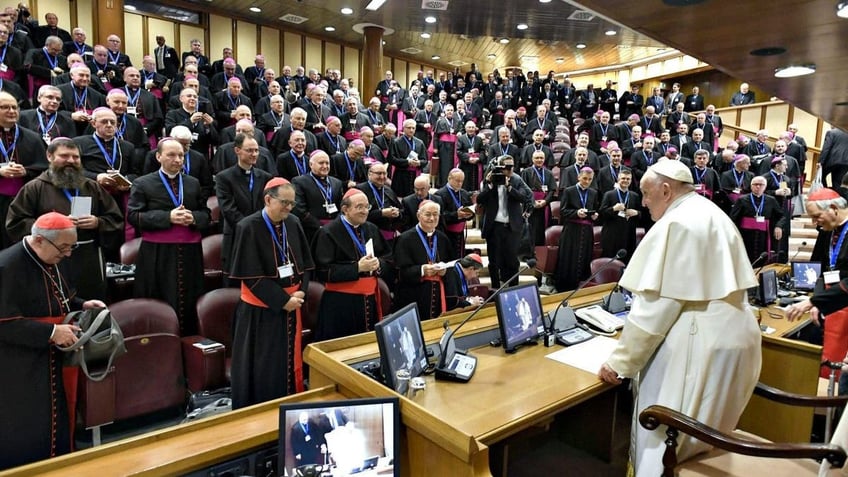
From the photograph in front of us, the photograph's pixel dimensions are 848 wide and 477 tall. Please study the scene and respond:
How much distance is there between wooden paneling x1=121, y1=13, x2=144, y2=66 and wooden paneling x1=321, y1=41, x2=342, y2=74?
5.37 m

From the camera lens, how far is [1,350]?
103 inches

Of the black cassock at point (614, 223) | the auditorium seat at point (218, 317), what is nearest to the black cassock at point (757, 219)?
the black cassock at point (614, 223)

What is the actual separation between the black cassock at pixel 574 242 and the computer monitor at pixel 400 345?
4.93 m

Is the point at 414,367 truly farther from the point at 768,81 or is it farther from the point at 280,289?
the point at 768,81

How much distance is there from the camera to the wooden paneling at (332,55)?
17.0 m

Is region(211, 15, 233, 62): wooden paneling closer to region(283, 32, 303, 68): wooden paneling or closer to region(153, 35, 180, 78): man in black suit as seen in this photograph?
region(283, 32, 303, 68): wooden paneling

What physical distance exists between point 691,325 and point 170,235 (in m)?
3.77

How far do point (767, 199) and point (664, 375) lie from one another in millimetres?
7371

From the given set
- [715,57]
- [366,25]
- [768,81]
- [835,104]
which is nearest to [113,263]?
[715,57]

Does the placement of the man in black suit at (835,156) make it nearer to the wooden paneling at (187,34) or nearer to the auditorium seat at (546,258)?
the auditorium seat at (546,258)

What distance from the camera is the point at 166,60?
10867 mm

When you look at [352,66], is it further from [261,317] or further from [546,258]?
[261,317]

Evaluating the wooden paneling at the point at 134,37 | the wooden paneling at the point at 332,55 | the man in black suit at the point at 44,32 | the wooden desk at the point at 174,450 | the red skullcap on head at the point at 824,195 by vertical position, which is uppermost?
the wooden paneling at the point at 332,55

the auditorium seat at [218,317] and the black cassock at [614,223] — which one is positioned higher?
the black cassock at [614,223]
